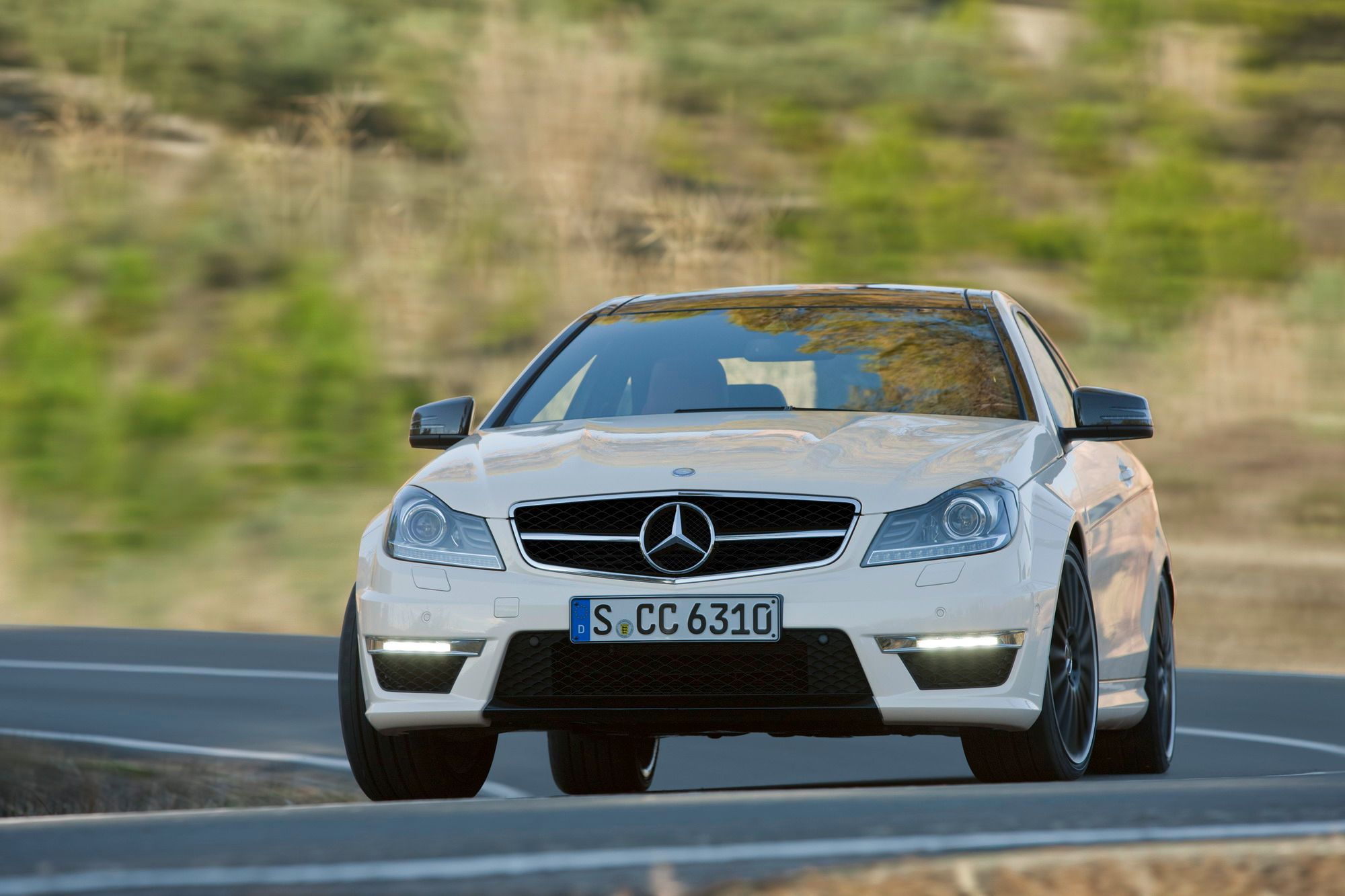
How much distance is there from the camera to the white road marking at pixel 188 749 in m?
8.90

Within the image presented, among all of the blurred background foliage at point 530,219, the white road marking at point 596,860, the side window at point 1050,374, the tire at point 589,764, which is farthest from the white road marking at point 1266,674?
the white road marking at point 596,860

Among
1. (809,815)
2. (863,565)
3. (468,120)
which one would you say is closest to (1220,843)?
(809,815)

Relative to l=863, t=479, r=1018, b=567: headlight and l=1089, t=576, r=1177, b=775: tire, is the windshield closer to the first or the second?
l=863, t=479, r=1018, b=567: headlight

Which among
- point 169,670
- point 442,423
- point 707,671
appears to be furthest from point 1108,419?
point 169,670

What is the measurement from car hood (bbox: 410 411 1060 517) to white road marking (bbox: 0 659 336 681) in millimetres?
5751

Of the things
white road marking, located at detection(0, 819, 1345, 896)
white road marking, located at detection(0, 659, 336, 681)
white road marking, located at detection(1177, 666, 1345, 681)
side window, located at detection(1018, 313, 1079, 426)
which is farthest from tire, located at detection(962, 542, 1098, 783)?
white road marking, located at detection(1177, 666, 1345, 681)

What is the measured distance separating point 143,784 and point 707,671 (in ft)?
12.2

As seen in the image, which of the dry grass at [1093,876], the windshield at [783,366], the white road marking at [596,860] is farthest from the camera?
the windshield at [783,366]

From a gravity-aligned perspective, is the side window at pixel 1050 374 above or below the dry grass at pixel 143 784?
above

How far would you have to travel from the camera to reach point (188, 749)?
30.3ft

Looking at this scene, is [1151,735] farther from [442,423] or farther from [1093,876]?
[1093,876]

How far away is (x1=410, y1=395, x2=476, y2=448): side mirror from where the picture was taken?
7.02m

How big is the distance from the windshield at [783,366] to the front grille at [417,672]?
1306 mm

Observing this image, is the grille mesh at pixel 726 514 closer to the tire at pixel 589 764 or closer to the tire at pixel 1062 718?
the tire at pixel 1062 718
